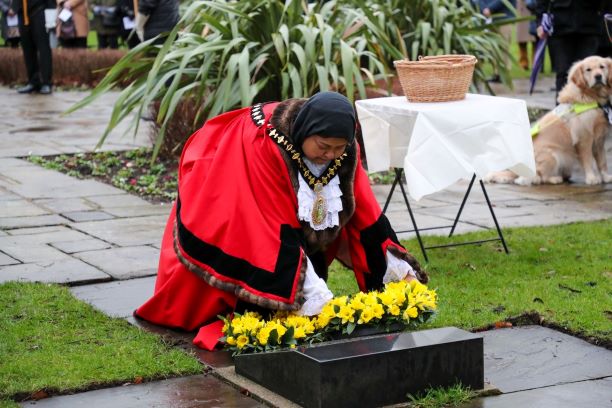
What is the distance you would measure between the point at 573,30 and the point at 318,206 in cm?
633

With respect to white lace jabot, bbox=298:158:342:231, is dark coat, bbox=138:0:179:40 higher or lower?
higher

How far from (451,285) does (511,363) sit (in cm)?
117

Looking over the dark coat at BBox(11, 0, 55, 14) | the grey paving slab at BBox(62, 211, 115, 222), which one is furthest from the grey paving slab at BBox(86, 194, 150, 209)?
the dark coat at BBox(11, 0, 55, 14)

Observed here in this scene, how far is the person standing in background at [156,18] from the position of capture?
11.4m

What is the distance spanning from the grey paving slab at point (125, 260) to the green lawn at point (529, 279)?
42.9 inches

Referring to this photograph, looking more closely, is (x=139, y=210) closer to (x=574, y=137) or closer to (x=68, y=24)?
(x=574, y=137)

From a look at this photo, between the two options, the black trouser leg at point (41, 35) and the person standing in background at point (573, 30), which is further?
the black trouser leg at point (41, 35)

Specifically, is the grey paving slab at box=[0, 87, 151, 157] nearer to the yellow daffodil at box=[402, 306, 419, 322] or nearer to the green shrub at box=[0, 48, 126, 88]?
the green shrub at box=[0, 48, 126, 88]

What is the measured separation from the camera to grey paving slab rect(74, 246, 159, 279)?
5.89 meters

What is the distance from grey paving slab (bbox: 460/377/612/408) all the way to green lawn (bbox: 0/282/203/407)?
1202 millimetres

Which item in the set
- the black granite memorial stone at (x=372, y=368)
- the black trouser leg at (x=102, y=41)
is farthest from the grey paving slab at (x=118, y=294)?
the black trouser leg at (x=102, y=41)

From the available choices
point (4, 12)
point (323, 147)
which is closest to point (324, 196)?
point (323, 147)

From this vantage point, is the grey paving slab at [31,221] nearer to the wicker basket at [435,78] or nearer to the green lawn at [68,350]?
the green lawn at [68,350]

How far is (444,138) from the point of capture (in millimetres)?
5617
